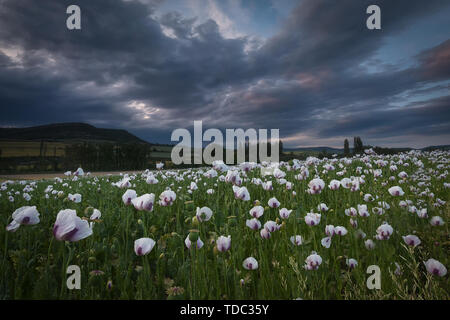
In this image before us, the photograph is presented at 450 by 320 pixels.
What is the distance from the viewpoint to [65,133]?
8200 centimetres

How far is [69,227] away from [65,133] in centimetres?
9935

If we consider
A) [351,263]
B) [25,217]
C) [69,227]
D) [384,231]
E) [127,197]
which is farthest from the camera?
[127,197]

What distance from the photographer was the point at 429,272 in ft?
5.73

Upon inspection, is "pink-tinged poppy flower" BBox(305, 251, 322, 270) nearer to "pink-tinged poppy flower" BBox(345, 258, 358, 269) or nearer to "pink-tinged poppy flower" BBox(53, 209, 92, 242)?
"pink-tinged poppy flower" BBox(345, 258, 358, 269)

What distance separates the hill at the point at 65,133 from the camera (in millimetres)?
70438

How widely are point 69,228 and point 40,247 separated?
1.79 m

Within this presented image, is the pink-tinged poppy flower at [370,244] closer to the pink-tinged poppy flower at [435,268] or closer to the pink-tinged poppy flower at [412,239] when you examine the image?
the pink-tinged poppy flower at [412,239]

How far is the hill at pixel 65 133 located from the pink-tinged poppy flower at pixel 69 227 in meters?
70.6

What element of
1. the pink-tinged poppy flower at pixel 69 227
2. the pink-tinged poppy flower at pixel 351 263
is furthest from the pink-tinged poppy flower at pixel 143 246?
the pink-tinged poppy flower at pixel 351 263

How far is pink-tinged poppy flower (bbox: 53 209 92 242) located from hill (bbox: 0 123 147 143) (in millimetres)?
70597

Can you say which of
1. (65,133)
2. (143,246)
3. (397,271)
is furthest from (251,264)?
(65,133)

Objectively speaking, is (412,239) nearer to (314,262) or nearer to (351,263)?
(351,263)
